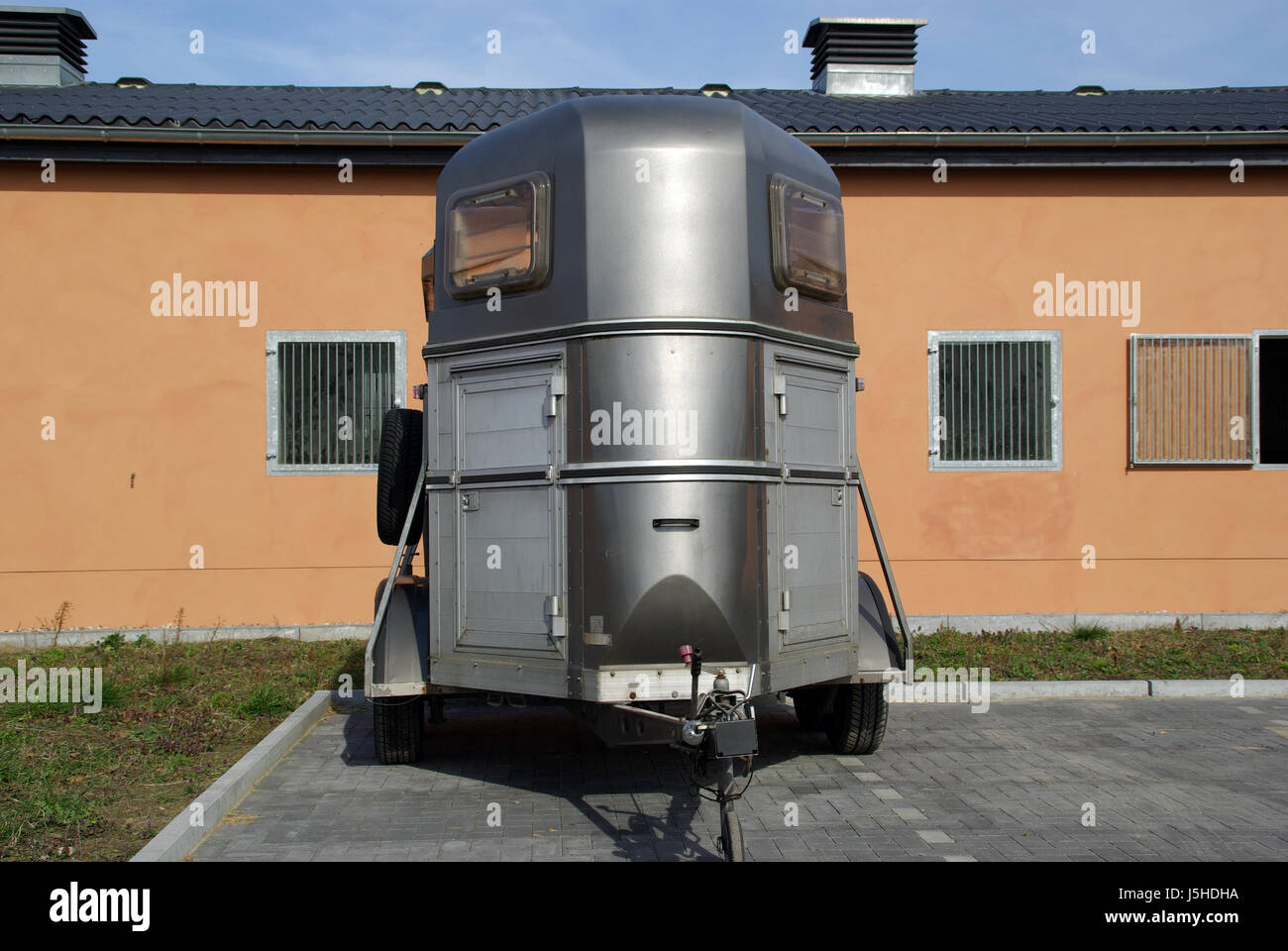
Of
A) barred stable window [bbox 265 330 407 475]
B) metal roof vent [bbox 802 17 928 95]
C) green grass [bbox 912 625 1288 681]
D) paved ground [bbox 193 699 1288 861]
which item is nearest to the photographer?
paved ground [bbox 193 699 1288 861]

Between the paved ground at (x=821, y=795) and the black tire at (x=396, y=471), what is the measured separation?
1556 mm

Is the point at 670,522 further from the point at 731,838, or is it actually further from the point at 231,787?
the point at 231,787

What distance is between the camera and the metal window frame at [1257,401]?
38.4ft

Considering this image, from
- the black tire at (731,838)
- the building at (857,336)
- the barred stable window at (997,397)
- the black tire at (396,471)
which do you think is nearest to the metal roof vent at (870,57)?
the building at (857,336)

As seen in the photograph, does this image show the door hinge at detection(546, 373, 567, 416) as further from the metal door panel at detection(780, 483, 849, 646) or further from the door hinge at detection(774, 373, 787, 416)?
the metal door panel at detection(780, 483, 849, 646)

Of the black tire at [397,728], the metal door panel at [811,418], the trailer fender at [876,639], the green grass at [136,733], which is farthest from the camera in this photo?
the black tire at [397,728]

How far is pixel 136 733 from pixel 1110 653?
319 inches

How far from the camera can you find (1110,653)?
10.4 metres

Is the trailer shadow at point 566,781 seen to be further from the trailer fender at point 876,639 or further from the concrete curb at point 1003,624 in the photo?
the concrete curb at point 1003,624

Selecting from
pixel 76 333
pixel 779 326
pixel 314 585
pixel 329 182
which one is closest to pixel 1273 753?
pixel 779 326

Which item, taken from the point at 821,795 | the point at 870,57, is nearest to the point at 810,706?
the point at 821,795

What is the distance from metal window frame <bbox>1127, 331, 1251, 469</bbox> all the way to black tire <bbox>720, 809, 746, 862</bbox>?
8.23 m

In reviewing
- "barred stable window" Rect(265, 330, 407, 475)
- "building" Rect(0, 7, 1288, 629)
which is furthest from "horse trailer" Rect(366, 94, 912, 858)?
"building" Rect(0, 7, 1288, 629)

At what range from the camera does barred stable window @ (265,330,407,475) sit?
11.3 m
